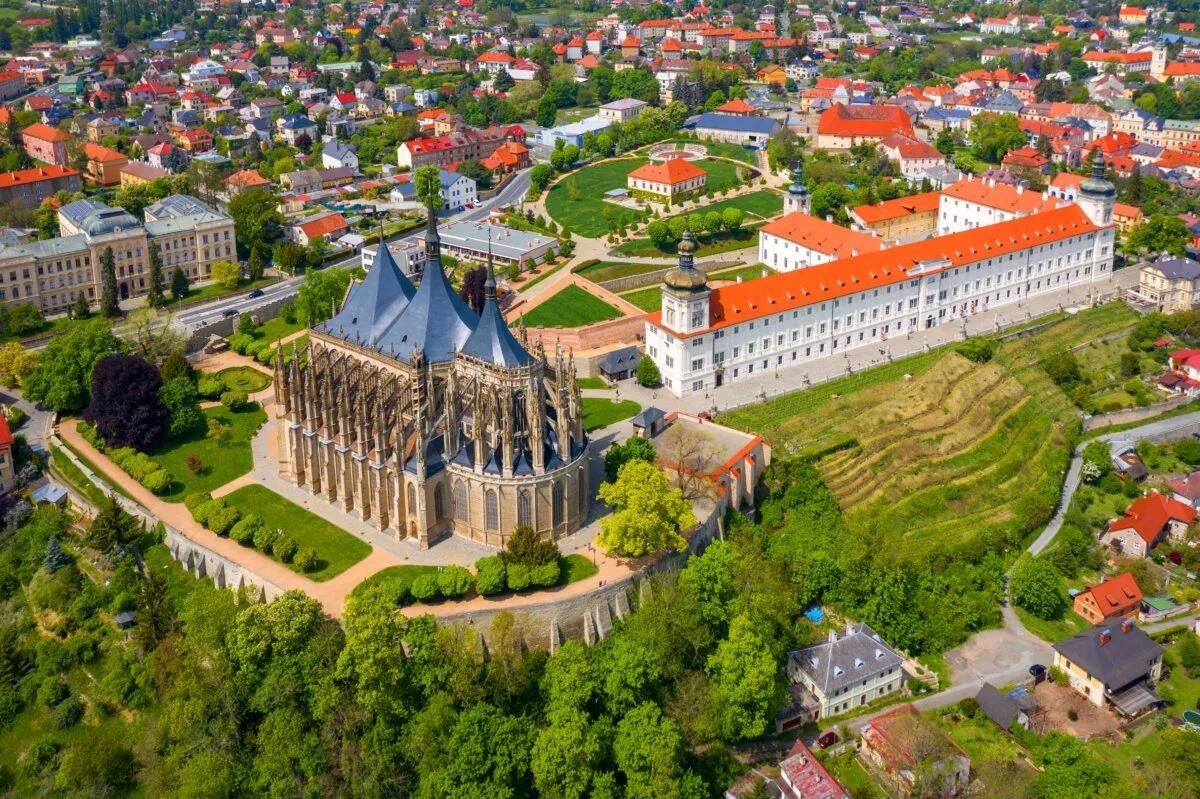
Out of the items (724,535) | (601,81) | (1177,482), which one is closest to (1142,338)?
(1177,482)

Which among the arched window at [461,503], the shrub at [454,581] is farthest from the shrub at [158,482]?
the shrub at [454,581]

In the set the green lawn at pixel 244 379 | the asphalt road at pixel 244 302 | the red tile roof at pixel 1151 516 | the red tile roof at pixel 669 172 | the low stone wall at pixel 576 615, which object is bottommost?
the red tile roof at pixel 1151 516

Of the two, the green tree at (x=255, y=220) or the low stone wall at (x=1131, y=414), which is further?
the green tree at (x=255, y=220)

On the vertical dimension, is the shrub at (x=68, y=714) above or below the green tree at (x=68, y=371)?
below

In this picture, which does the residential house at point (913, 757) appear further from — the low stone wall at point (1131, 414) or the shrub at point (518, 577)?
the low stone wall at point (1131, 414)

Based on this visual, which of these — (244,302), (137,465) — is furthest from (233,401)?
(244,302)

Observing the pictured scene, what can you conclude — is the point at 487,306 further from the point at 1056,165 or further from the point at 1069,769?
the point at 1056,165
